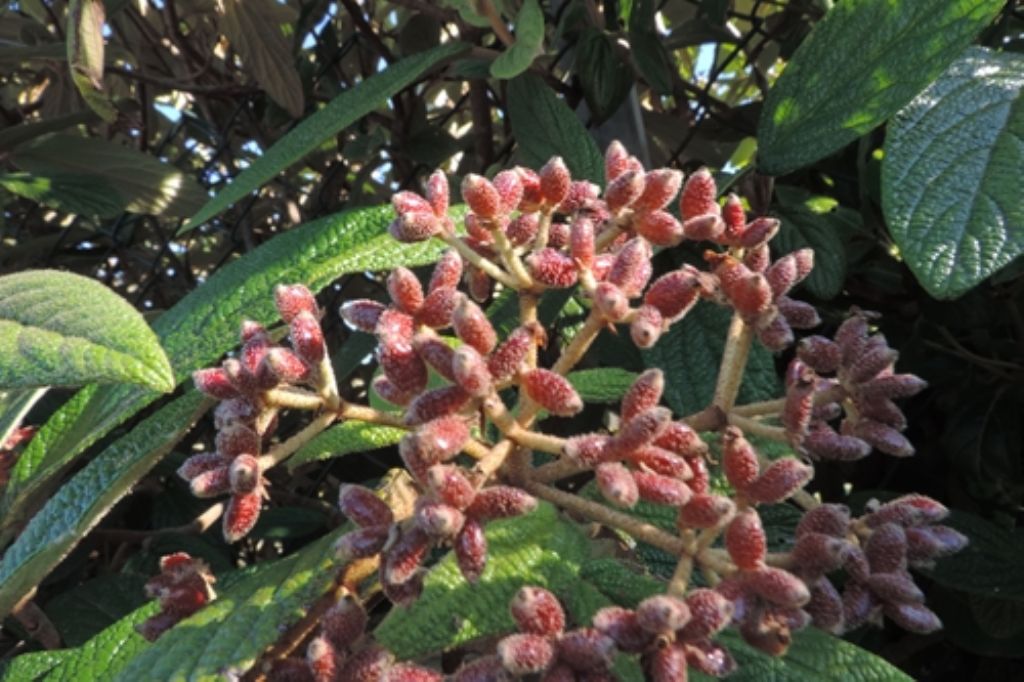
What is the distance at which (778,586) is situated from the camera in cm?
49

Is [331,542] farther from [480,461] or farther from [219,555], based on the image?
[219,555]

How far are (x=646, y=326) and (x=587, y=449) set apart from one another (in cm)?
8

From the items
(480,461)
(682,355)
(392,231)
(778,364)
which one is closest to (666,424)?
(480,461)

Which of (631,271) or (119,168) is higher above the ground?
(119,168)

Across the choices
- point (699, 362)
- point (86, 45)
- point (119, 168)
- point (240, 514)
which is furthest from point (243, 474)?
point (119, 168)

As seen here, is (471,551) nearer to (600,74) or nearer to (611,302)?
(611,302)

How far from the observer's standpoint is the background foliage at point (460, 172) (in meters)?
0.70

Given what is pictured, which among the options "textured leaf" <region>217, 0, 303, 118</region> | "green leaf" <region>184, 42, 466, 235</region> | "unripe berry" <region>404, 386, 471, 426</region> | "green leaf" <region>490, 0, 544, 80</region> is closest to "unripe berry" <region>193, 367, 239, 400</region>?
"unripe berry" <region>404, 386, 471, 426</region>

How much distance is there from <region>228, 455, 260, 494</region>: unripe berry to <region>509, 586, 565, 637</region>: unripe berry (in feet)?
0.47

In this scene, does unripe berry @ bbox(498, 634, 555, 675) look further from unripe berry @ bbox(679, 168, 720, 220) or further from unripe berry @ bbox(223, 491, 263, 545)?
unripe berry @ bbox(679, 168, 720, 220)

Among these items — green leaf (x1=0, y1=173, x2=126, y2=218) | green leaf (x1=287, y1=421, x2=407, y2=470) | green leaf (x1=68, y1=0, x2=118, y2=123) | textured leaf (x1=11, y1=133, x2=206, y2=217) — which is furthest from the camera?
textured leaf (x1=11, y1=133, x2=206, y2=217)

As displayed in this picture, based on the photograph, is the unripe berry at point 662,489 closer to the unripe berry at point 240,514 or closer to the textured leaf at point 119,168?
the unripe berry at point 240,514

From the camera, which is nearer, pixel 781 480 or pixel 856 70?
pixel 781 480

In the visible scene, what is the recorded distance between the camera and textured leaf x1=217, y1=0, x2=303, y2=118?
1.48 meters
